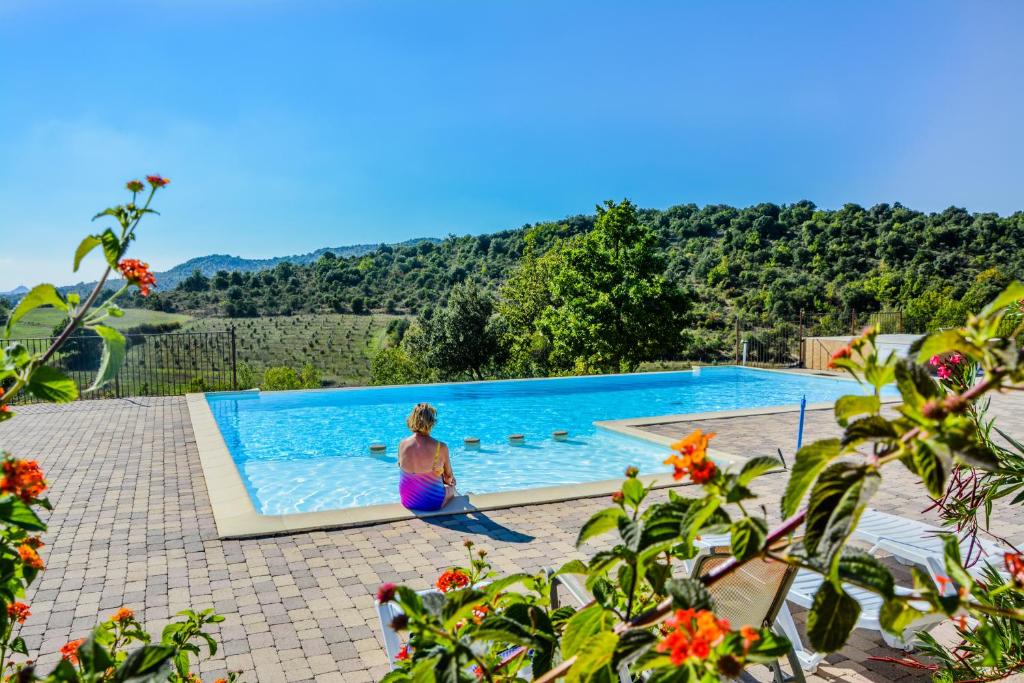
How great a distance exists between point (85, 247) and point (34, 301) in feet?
0.37

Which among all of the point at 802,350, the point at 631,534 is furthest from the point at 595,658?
the point at 802,350

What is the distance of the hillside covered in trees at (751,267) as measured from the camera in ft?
103

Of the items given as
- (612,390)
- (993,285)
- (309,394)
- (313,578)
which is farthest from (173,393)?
(993,285)

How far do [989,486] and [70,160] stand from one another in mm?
22491

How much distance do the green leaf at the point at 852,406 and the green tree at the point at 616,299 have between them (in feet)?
52.2

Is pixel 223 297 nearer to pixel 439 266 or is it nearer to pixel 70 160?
pixel 439 266

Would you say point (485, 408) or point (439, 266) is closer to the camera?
point (485, 408)

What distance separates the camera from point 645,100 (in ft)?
83.8

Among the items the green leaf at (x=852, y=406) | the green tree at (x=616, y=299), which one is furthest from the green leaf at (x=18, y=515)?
the green tree at (x=616, y=299)

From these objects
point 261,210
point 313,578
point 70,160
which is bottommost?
point 313,578

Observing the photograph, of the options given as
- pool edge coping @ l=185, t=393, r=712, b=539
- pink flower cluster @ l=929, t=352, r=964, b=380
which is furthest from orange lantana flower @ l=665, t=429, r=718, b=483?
pool edge coping @ l=185, t=393, r=712, b=539

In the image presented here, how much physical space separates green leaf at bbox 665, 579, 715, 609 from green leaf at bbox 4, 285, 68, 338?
0.98 meters

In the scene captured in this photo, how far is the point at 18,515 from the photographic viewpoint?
94cm

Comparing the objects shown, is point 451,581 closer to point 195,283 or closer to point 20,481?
point 20,481
